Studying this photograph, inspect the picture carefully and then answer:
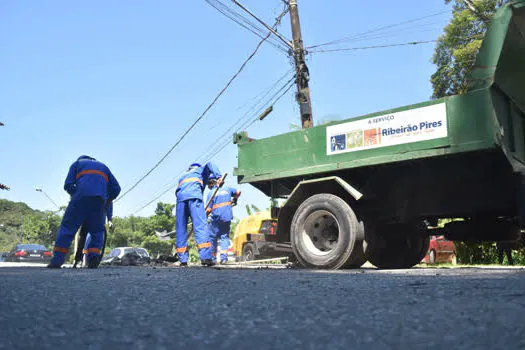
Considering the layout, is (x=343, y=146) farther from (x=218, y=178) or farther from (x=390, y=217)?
(x=218, y=178)

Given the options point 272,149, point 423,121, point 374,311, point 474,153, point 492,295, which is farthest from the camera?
point 272,149

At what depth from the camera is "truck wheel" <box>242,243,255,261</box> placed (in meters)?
12.5

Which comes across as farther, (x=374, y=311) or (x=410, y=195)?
(x=410, y=195)

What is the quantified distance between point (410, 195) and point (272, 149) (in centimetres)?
187

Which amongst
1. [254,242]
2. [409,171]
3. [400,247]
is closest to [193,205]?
[400,247]

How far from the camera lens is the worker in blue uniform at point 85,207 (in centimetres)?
647

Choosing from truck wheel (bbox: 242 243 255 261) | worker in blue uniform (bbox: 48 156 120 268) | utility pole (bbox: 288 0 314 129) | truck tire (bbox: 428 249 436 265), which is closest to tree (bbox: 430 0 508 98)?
utility pole (bbox: 288 0 314 129)

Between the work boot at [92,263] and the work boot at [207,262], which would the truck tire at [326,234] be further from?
the work boot at [92,263]

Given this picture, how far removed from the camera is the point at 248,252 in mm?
12984

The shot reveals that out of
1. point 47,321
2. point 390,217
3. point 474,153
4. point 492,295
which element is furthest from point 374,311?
point 390,217

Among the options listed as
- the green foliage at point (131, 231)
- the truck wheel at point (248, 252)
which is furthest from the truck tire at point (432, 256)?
the green foliage at point (131, 231)

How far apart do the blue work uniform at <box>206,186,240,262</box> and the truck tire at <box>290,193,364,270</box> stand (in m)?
5.73

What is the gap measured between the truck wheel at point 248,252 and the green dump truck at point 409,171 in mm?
6178

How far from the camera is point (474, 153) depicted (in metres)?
4.80
